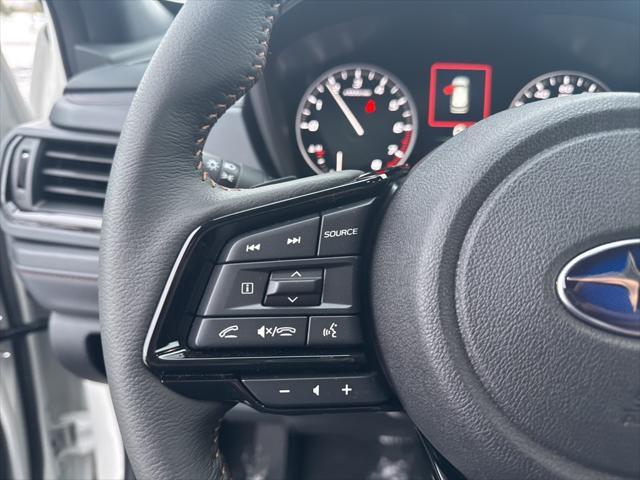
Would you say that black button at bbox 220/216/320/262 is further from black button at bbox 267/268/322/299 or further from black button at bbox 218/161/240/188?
black button at bbox 218/161/240/188

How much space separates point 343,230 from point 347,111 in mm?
729

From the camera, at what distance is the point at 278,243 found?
0.80m

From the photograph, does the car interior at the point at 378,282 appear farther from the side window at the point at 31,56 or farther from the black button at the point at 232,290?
the side window at the point at 31,56

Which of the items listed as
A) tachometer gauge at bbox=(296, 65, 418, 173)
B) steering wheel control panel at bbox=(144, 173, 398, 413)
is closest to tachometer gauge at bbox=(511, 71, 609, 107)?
tachometer gauge at bbox=(296, 65, 418, 173)

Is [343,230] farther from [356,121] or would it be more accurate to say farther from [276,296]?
[356,121]

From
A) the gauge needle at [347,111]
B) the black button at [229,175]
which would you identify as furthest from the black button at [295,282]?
the gauge needle at [347,111]

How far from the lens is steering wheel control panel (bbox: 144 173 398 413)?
786 millimetres

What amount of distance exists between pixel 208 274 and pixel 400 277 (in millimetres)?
210

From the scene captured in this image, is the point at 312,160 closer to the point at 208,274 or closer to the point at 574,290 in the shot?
the point at 208,274

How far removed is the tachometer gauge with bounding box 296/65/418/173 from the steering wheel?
67 cm

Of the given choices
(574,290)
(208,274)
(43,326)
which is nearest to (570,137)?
(574,290)

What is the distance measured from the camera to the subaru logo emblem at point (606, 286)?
68 centimetres

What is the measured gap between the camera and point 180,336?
2.57ft

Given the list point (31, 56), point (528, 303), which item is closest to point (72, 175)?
A: point (31, 56)
